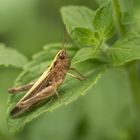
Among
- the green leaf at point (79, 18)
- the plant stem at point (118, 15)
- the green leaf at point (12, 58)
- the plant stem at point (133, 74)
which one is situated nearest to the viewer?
the plant stem at point (118, 15)

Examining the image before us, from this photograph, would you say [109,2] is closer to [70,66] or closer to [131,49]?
[131,49]

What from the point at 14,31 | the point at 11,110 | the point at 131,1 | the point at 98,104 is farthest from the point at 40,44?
the point at 11,110

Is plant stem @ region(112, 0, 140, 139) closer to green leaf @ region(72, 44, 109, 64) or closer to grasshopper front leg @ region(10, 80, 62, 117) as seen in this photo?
green leaf @ region(72, 44, 109, 64)

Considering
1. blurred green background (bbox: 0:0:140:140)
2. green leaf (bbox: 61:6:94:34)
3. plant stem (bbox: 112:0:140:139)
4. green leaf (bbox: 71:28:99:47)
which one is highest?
green leaf (bbox: 71:28:99:47)

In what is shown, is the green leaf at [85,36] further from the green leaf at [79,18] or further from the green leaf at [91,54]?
the green leaf at [79,18]

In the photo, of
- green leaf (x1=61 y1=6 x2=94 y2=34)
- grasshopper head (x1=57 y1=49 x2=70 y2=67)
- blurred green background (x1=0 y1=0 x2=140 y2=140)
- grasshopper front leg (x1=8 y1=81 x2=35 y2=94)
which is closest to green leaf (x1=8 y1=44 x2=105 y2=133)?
grasshopper front leg (x1=8 y1=81 x2=35 y2=94)

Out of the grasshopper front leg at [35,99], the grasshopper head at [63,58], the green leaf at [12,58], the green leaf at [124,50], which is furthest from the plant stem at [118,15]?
the green leaf at [12,58]
